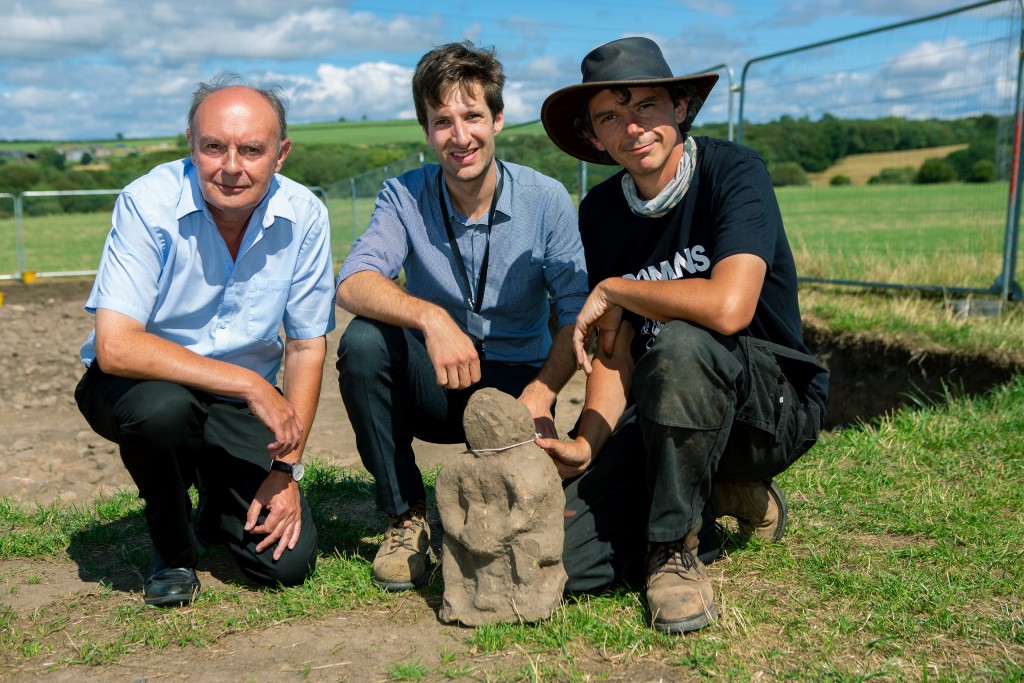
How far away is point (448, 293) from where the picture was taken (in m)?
3.84

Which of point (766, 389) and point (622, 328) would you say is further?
point (622, 328)

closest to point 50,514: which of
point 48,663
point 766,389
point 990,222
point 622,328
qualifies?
point 48,663

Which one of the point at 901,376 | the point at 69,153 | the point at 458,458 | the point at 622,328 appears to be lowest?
the point at 901,376

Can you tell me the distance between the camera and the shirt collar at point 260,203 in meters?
3.43

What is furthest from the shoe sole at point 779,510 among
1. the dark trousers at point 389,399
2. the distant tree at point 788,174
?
the distant tree at point 788,174

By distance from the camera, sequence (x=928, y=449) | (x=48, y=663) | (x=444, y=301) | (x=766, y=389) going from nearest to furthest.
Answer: (x=48, y=663) < (x=766, y=389) < (x=444, y=301) < (x=928, y=449)

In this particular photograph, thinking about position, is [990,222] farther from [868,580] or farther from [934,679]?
[934,679]

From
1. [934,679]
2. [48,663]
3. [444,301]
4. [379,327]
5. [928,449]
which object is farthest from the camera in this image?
[928,449]

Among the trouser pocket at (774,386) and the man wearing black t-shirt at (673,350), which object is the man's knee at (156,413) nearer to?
the man wearing black t-shirt at (673,350)

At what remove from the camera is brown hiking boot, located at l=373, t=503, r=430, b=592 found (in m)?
3.40

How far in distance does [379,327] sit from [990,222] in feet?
20.8

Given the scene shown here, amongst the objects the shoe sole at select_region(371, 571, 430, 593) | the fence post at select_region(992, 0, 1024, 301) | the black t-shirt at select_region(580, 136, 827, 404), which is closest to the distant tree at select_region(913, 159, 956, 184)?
the fence post at select_region(992, 0, 1024, 301)

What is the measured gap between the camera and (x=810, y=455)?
4.71 meters

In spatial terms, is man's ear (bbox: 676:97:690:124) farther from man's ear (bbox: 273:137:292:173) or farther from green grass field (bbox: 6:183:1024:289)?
green grass field (bbox: 6:183:1024:289)
